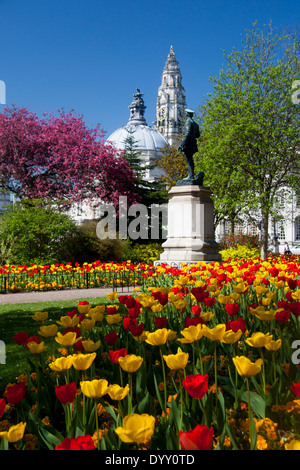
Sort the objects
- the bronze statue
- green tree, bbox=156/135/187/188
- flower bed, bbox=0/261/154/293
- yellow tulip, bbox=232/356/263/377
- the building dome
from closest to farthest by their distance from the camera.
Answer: yellow tulip, bbox=232/356/263/377
flower bed, bbox=0/261/154/293
the bronze statue
green tree, bbox=156/135/187/188
the building dome

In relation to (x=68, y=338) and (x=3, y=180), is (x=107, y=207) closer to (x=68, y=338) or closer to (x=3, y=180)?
(x=3, y=180)

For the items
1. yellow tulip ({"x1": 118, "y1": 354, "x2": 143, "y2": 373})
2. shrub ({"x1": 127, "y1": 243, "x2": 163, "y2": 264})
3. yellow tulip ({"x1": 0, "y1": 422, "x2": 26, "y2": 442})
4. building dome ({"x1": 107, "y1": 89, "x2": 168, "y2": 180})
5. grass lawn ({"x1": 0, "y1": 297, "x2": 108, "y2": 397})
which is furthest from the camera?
building dome ({"x1": 107, "y1": 89, "x2": 168, "y2": 180})

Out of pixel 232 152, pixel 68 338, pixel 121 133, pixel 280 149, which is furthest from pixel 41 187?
pixel 121 133

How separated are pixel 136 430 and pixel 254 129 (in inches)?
788

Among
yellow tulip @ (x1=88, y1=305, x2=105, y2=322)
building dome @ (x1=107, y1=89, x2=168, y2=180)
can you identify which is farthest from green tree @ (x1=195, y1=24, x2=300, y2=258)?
building dome @ (x1=107, y1=89, x2=168, y2=180)

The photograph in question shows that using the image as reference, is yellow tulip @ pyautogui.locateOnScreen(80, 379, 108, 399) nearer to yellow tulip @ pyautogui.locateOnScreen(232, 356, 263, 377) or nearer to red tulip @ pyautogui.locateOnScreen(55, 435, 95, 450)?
red tulip @ pyautogui.locateOnScreen(55, 435, 95, 450)

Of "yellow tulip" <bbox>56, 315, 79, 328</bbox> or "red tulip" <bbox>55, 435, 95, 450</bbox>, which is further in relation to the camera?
"yellow tulip" <bbox>56, 315, 79, 328</bbox>

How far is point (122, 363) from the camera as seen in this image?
206 centimetres

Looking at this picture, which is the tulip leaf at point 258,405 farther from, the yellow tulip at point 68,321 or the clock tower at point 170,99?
the clock tower at point 170,99

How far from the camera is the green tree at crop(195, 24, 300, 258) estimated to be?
786 inches

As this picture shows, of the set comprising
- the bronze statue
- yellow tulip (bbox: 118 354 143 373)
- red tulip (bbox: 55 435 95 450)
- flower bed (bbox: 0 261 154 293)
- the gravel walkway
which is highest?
the bronze statue

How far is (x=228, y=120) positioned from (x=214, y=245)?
9.21 meters

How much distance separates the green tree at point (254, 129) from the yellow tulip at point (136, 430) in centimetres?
1886

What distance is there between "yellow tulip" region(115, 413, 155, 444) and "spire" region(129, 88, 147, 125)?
114 m
